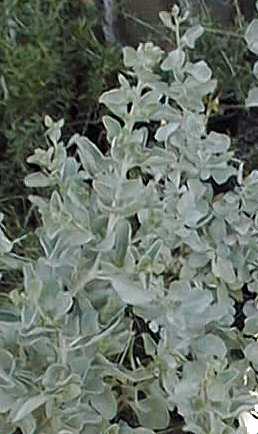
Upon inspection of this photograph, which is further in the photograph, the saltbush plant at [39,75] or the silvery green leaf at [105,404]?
the saltbush plant at [39,75]

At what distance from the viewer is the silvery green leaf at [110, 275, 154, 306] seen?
0.70 meters

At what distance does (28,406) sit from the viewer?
701 millimetres

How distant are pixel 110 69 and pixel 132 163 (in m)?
0.49

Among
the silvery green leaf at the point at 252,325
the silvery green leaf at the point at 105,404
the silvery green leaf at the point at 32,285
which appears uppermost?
the silvery green leaf at the point at 32,285

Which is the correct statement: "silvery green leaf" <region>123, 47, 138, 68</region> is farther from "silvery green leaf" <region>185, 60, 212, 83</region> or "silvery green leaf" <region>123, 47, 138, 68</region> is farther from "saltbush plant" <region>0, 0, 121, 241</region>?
"saltbush plant" <region>0, 0, 121, 241</region>

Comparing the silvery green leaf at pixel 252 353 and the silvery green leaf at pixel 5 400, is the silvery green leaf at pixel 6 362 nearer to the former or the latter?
the silvery green leaf at pixel 5 400

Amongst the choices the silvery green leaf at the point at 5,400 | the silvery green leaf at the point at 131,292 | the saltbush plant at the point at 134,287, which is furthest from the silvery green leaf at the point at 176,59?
the silvery green leaf at the point at 5,400

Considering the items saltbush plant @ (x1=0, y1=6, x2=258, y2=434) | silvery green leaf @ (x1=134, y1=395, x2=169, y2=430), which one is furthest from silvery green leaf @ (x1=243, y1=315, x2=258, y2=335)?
silvery green leaf @ (x1=134, y1=395, x2=169, y2=430)

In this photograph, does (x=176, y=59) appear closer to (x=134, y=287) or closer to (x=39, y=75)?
(x=134, y=287)

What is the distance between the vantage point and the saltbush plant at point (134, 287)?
731mm

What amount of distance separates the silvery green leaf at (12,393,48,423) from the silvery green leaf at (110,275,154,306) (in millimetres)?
102

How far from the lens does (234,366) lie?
821mm

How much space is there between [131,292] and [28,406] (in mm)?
119

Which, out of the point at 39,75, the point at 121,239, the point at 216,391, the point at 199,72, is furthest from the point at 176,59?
the point at 39,75
